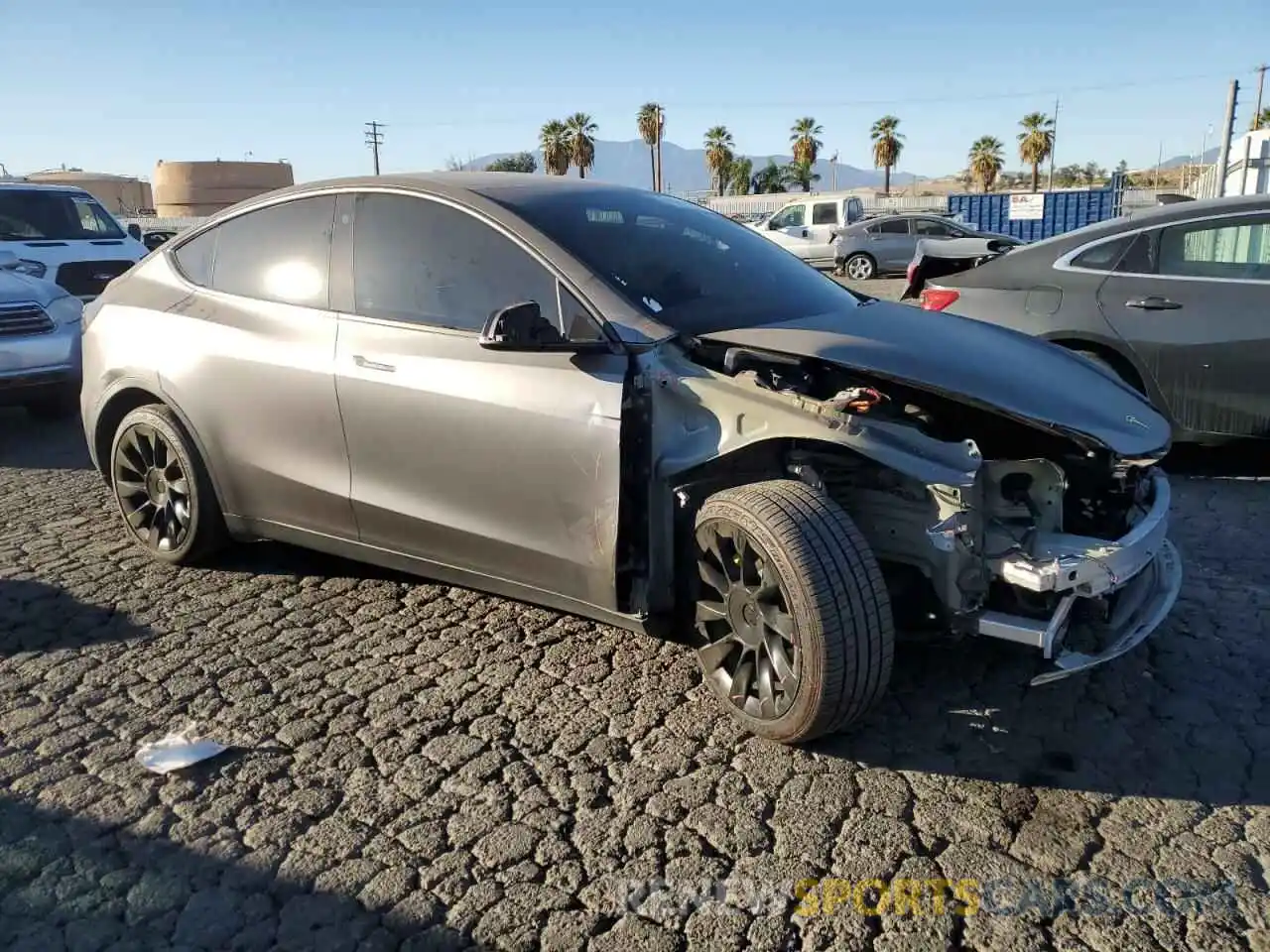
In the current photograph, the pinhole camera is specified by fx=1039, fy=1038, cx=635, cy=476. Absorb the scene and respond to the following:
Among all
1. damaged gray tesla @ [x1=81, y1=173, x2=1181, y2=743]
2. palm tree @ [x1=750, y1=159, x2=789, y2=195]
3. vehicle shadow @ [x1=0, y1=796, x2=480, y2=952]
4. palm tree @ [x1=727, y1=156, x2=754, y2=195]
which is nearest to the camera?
vehicle shadow @ [x1=0, y1=796, x2=480, y2=952]

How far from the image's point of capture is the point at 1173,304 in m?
5.65

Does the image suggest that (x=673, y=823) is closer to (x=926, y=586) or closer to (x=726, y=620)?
(x=726, y=620)

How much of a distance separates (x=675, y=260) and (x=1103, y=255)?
326cm

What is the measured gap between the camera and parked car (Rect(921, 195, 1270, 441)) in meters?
5.46

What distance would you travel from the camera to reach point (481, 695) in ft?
11.8

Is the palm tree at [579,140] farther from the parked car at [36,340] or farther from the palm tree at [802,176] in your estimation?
the parked car at [36,340]

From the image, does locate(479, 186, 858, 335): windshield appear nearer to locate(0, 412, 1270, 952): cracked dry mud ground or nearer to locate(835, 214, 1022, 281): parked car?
locate(0, 412, 1270, 952): cracked dry mud ground

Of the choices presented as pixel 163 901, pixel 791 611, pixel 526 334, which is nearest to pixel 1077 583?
pixel 791 611

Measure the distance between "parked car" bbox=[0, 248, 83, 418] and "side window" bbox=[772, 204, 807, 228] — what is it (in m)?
21.4

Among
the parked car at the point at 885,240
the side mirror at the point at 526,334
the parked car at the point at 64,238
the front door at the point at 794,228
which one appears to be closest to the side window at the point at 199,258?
the side mirror at the point at 526,334

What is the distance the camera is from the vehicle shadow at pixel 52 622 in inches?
160

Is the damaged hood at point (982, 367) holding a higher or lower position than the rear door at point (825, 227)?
lower

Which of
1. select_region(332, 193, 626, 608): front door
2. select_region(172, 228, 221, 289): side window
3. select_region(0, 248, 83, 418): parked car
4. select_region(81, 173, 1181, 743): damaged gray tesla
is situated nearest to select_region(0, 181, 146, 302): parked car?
select_region(0, 248, 83, 418): parked car

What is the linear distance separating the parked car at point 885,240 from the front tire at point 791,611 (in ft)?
70.7
